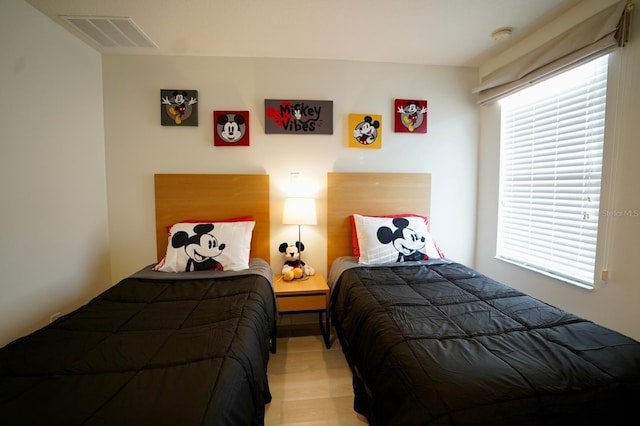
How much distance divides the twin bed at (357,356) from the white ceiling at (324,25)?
1627mm

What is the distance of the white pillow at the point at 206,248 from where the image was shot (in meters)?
1.94

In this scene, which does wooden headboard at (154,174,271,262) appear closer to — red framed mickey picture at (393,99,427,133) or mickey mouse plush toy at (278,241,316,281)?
mickey mouse plush toy at (278,241,316,281)

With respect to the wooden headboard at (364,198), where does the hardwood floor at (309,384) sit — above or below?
below

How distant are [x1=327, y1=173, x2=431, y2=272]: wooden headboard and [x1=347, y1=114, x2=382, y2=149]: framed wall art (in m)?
0.29

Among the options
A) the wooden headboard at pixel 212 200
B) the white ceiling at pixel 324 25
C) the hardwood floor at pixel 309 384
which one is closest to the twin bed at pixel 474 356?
the hardwood floor at pixel 309 384

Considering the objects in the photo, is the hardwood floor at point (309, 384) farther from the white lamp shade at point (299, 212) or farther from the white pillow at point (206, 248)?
the white lamp shade at point (299, 212)

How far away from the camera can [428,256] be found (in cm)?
219

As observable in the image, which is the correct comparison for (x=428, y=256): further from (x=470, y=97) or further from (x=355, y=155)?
(x=470, y=97)

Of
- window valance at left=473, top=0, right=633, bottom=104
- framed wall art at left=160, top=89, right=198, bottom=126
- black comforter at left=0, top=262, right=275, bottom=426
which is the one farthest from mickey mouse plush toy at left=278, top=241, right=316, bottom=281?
window valance at left=473, top=0, right=633, bottom=104

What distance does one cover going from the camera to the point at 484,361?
93 centimetres

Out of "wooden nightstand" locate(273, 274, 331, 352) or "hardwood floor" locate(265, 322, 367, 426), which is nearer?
"hardwood floor" locate(265, 322, 367, 426)

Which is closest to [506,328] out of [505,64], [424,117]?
[424,117]

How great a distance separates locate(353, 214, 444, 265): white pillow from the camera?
2121 mm

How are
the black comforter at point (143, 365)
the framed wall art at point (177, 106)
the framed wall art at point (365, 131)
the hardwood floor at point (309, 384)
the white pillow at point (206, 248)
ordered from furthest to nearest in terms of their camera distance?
1. the framed wall art at point (365, 131)
2. the framed wall art at point (177, 106)
3. the white pillow at point (206, 248)
4. the hardwood floor at point (309, 384)
5. the black comforter at point (143, 365)
